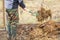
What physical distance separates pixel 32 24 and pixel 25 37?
16 cm

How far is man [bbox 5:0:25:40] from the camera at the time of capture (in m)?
1.66

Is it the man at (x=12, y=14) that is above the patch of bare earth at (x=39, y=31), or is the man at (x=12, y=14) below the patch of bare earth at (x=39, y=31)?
above

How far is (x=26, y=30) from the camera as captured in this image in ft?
5.57

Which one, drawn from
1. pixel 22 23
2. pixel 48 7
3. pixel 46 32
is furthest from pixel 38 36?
pixel 48 7

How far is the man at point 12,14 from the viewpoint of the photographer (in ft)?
5.45

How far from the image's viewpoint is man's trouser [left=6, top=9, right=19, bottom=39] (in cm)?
168

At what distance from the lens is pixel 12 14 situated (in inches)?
66.1

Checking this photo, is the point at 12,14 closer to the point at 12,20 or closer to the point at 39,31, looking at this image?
the point at 12,20

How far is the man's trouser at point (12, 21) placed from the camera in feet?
5.50

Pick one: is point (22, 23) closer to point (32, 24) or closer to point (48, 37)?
point (32, 24)

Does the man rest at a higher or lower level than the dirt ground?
higher

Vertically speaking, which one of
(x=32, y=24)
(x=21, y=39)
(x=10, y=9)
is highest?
(x=10, y=9)

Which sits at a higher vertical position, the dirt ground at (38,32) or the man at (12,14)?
the man at (12,14)

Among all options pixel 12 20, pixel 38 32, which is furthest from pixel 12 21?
pixel 38 32
